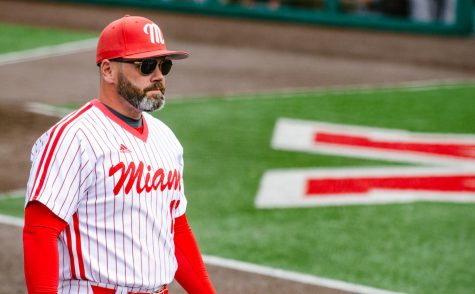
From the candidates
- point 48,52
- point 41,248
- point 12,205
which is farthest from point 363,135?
point 41,248

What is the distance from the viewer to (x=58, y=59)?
16562mm

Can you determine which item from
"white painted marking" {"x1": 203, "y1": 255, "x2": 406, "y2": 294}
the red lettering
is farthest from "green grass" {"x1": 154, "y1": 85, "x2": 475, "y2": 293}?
the red lettering

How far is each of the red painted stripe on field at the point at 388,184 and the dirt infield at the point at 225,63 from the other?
2894 millimetres

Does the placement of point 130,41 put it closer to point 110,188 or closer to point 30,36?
point 110,188

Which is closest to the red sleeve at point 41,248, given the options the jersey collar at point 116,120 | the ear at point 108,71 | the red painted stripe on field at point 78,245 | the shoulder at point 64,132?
the red painted stripe on field at point 78,245

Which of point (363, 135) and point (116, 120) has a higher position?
point (116, 120)

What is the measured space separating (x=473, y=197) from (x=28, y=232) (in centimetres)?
672

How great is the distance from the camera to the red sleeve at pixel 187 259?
4328mm


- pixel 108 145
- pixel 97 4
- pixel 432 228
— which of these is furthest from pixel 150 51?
pixel 97 4

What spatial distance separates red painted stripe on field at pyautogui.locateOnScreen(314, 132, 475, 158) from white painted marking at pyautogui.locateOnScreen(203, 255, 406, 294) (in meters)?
4.05

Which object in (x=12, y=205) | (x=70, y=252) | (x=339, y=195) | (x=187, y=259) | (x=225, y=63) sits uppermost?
(x=70, y=252)

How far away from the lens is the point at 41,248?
370 centimetres

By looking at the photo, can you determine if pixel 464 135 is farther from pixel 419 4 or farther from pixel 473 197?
pixel 419 4

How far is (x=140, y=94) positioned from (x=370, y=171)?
683 centimetres
